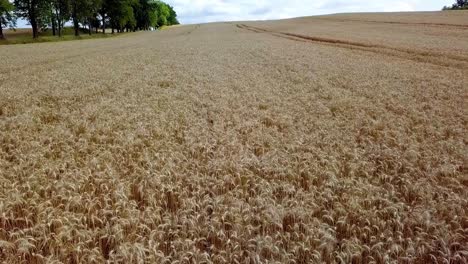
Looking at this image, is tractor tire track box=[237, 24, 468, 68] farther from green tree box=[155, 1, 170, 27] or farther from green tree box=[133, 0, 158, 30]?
green tree box=[155, 1, 170, 27]

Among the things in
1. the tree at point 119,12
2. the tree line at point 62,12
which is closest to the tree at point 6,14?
the tree line at point 62,12

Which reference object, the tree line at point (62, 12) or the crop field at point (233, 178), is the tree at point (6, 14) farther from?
the crop field at point (233, 178)

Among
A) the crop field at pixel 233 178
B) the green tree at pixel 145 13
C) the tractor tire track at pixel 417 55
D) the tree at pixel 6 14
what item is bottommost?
the crop field at pixel 233 178

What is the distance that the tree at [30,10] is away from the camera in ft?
203

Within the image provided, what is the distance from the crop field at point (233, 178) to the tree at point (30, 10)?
57.5 metres

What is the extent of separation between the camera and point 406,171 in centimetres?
677

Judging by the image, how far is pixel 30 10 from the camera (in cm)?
6184

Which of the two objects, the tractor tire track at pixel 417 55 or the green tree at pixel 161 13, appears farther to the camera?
the green tree at pixel 161 13

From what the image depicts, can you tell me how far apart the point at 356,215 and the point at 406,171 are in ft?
7.26

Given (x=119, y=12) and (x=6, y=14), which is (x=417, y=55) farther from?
(x=119, y=12)

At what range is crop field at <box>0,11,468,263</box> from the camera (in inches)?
177

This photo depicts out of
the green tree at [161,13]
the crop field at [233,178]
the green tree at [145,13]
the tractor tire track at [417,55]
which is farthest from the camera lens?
the green tree at [161,13]

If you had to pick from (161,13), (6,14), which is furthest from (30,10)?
(161,13)

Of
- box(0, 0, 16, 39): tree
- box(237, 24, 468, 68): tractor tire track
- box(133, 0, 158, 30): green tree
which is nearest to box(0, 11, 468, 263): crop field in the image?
box(237, 24, 468, 68): tractor tire track
